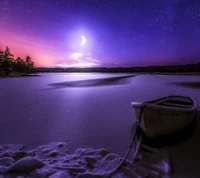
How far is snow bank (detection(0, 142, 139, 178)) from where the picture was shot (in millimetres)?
3254

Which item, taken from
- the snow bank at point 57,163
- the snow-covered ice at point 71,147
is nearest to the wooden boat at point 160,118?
the snow-covered ice at point 71,147

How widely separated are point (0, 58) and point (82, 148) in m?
62.0

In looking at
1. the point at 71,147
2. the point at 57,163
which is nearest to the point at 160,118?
the point at 71,147

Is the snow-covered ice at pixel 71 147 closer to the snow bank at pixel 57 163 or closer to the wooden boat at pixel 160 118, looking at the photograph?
the snow bank at pixel 57 163

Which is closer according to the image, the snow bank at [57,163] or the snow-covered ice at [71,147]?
the snow bank at [57,163]

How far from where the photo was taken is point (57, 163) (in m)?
3.64

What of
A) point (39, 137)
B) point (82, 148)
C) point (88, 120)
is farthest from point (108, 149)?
point (88, 120)

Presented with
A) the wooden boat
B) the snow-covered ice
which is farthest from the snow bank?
the wooden boat

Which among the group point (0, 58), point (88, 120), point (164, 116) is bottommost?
point (88, 120)

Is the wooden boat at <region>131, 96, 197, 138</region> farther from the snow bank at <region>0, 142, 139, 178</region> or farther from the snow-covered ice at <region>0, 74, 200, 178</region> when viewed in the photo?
the snow bank at <region>0, 142, 139, 178</region>

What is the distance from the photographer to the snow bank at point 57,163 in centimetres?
325

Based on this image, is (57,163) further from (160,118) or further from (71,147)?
(160,118)

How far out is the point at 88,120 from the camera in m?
7.23

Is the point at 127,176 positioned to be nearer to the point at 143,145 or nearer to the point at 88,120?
the point at 143,145
